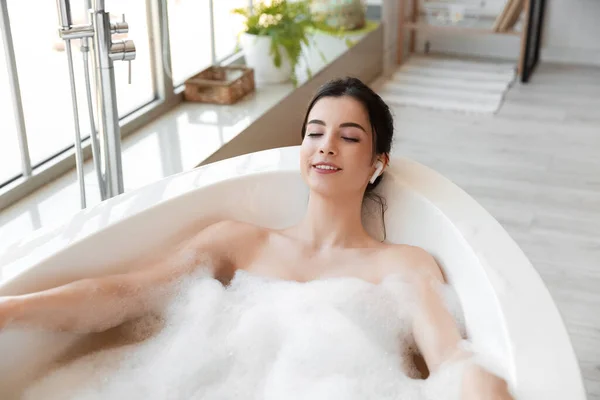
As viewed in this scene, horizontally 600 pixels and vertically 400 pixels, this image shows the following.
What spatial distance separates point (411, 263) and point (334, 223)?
0.65 feet

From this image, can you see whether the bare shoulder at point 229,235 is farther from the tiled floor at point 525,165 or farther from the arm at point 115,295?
the tiled floor at point 525,165

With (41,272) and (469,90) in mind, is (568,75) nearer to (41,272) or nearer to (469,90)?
(469,90)

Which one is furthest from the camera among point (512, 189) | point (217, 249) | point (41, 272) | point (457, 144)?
point (457, 144)

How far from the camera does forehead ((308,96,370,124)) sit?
168 cm

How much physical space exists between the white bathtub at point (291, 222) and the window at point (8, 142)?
25.0 inches

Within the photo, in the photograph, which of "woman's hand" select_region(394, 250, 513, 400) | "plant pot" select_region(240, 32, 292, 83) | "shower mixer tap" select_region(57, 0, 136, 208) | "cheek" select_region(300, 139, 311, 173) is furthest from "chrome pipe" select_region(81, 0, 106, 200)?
"plant pot" select_region(240, 32, 292, 83)

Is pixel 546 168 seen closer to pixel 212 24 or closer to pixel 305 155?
pixel 212 24

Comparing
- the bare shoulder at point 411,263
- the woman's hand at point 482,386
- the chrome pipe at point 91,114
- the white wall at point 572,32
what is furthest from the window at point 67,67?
the white wall at point 572,32

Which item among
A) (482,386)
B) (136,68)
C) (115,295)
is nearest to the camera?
(482,386)

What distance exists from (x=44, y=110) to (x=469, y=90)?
230 centimetres

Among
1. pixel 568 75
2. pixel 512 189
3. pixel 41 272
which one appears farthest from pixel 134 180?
pixel 568 75

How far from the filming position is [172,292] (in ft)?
5.47

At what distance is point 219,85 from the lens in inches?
115

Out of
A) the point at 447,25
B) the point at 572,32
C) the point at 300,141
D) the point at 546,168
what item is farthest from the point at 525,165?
the point at 572,32
